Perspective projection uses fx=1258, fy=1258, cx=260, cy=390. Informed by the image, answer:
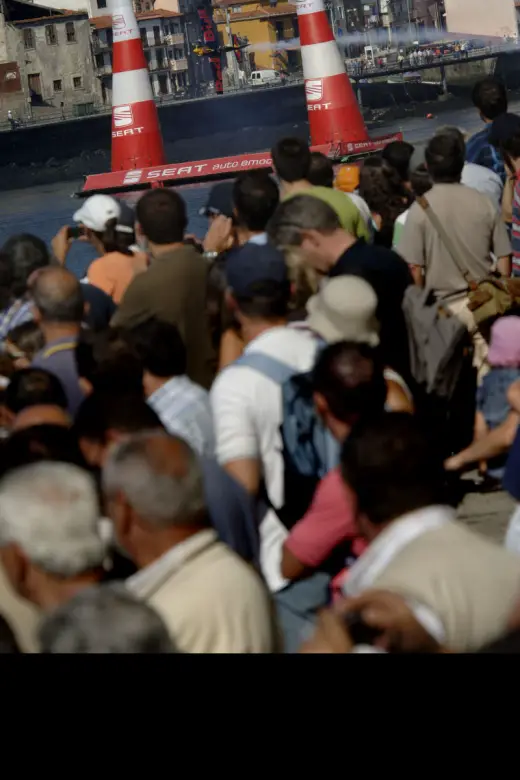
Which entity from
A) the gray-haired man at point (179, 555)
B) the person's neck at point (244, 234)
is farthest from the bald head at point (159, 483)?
the person's neck at point (244, 234)

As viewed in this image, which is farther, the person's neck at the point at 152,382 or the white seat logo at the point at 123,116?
the white seat logo at the point at 123,116

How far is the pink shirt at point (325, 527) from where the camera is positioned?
4.48 ft

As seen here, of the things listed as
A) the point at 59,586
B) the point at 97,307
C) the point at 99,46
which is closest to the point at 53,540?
the point at 59,586

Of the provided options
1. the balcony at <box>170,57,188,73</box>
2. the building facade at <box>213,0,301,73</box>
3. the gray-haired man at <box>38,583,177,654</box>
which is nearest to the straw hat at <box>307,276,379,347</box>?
the gray-haired man at <box>38,583,177,654</box>

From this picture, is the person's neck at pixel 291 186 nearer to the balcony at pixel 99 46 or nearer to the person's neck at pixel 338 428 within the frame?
the balcony at pixel 99 46

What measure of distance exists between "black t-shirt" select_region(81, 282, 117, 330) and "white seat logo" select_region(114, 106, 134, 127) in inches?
13.9

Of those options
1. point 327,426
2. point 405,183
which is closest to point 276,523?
point 327,426

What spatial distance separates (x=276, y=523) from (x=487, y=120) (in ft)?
3.77

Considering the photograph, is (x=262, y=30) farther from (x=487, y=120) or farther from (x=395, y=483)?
(x=395, y=483)

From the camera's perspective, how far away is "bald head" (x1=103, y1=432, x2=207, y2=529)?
4.15 feet

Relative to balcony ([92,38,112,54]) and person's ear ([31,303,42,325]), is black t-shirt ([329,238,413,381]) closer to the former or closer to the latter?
person's ear ([31,303,42,325])

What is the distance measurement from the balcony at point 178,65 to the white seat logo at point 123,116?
10 cm
